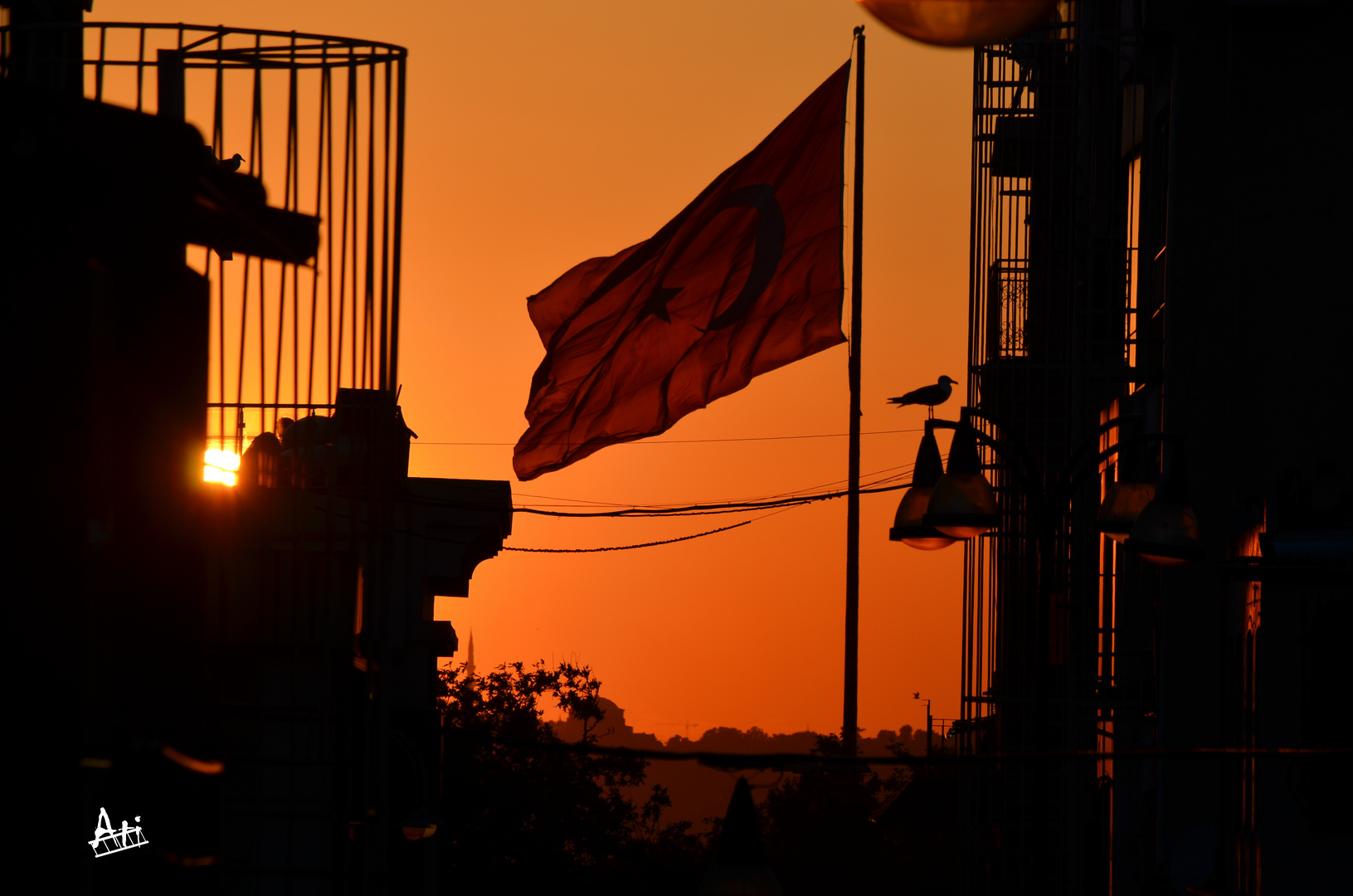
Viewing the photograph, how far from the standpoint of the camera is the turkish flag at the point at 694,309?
749 inches

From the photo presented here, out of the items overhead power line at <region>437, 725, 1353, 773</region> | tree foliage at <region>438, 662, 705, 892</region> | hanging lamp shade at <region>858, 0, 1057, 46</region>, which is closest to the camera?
hanging lamp shade at <region>858, 0, 1057, 46</region>

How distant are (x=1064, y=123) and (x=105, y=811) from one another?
→ 2276cm

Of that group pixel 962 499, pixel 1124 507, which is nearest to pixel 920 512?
pixel 962 499

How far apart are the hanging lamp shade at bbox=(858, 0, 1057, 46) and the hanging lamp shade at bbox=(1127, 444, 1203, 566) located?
695 cm

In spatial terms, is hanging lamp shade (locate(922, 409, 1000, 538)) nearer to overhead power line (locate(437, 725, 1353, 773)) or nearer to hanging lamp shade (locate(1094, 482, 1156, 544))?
hanging lamp shade (locate(1094, 482, 1156, 544))

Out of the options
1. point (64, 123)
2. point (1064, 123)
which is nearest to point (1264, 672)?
point (64, 123)

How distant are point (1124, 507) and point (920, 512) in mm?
1351

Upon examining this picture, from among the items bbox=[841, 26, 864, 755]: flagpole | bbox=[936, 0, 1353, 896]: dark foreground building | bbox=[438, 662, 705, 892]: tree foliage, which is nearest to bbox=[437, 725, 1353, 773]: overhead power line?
bbox=[936, 0, 1353, 896]: dark foreground building

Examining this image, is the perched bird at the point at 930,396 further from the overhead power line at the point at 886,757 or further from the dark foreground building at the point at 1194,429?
the overhead power line at the point at 886,757

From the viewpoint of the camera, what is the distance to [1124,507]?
38.7 feet

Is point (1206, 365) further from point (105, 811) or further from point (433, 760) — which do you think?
point (105, 811)

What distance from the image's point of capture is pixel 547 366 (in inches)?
754

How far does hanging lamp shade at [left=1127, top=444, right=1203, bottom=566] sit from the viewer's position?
1090 cm

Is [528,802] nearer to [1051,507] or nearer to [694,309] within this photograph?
[694,309]
